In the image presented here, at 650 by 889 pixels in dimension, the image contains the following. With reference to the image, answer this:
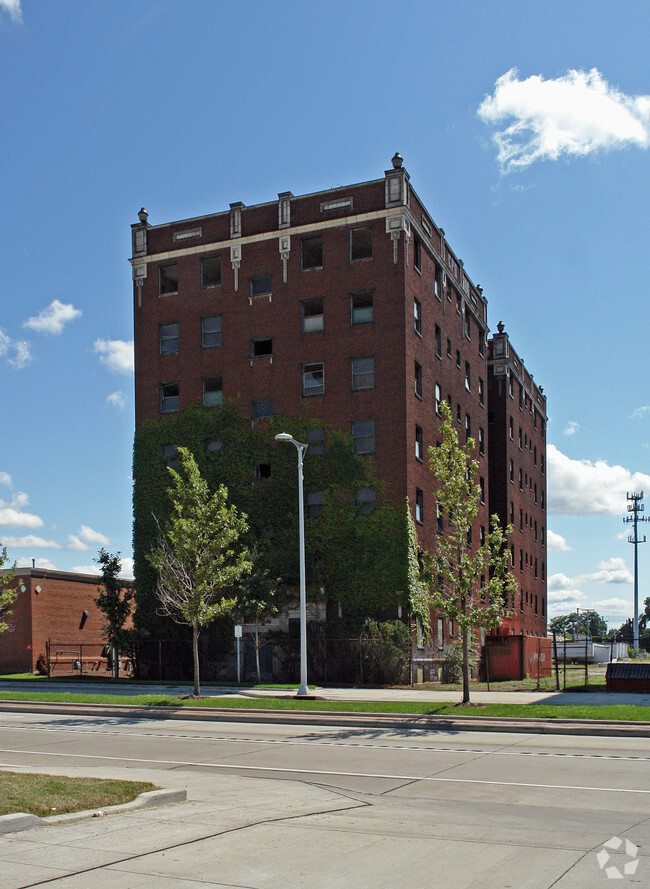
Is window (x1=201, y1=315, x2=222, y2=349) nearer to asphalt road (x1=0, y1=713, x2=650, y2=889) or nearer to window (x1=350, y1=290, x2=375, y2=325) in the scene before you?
window (x1=350, y1=290, x2=375, y2=325)

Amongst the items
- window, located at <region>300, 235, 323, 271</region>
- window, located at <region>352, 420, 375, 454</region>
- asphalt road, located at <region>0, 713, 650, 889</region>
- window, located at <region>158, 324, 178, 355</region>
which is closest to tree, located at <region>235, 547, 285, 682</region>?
window, located at <region>352, 420, 375, 454</region>

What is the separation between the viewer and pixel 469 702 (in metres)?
25.7

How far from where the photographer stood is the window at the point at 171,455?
46.1m

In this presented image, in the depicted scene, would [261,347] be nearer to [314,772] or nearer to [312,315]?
[312,315]

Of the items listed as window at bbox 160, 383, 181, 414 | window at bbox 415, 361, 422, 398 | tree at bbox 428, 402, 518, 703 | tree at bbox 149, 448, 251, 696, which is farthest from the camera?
window at bbox 160, 383, 181, 414

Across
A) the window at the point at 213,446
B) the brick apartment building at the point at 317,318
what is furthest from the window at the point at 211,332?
the window at the point at 213,446

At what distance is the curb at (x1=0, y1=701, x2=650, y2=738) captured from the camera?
2023 cm

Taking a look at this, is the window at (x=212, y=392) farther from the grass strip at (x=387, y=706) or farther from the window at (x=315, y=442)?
the grass strip at (x=387, y=706)

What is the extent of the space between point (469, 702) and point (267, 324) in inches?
981

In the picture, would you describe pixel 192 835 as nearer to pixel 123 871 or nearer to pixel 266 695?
pixel 123 871

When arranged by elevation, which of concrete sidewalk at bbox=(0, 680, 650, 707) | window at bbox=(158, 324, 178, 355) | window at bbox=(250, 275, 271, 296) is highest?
window at bbox=(250, 275, 271, 296)

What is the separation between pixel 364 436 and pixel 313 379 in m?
4.04

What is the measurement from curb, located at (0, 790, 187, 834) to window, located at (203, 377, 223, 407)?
35.9 metres

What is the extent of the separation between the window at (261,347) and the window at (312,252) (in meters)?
4.06
